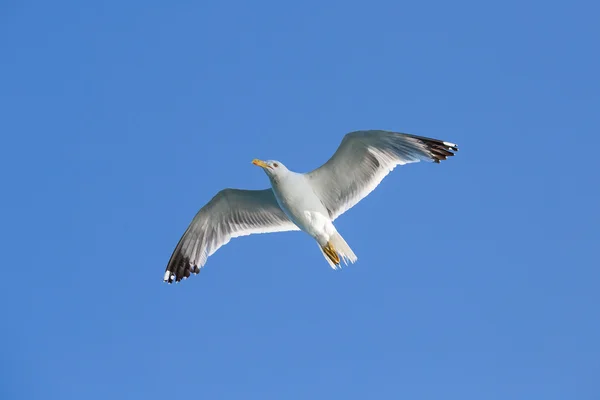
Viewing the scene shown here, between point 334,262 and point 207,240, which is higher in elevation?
point 207,240

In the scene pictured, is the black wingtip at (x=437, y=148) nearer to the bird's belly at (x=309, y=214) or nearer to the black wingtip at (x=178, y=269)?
the bird's belly at (x=309, y=214)

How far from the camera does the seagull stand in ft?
35.8

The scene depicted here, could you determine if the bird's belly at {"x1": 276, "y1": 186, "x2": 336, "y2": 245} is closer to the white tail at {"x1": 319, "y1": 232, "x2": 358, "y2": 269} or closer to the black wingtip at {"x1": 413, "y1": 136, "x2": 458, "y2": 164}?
the white tail at {"x1": 319, "y1": 232, "x2": 358, "y2": 269}

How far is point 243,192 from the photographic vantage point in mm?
11695

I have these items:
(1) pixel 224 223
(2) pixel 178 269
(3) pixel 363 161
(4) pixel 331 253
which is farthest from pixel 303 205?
(2) pixel 178 269

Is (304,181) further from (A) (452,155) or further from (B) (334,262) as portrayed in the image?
(A) (452,155)

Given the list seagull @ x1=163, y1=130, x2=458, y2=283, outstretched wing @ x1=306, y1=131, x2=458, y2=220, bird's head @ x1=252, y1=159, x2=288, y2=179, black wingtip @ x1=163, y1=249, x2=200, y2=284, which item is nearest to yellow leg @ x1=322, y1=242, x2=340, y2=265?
seagull @ x1=163, y1=130, x2=458, y2=283

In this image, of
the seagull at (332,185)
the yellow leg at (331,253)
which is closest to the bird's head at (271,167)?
the seagull at (332,185)

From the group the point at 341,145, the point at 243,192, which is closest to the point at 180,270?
the point at 243,192

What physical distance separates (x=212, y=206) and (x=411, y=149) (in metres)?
3.03

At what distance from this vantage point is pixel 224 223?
12094 millimetres

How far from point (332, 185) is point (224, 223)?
1.83 m

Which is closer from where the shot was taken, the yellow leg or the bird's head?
the bird's head

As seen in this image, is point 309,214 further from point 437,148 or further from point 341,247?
point 437,148
